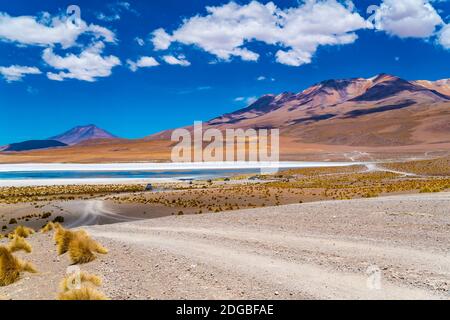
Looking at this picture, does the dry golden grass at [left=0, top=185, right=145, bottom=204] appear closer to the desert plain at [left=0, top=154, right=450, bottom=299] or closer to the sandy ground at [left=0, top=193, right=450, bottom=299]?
the desert plain at [left=0, top=154, right=450, bottom=299]

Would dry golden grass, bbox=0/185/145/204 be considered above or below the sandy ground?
below

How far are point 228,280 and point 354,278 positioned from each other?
95.1 inches

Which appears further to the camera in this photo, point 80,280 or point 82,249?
point 82,249

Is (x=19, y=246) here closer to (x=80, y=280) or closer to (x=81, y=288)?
(x=80, y=280)

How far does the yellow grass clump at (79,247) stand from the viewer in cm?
1084

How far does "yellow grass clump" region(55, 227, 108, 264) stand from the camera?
35.6 ft

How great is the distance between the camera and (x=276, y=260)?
33.0 ft

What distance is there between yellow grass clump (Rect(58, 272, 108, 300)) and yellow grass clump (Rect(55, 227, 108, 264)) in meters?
2.48

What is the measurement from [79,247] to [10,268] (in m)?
1.80

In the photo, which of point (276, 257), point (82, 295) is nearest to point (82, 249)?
point (82, 295)

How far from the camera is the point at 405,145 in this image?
6718 inches

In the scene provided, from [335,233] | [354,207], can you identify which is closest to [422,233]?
[335,233]

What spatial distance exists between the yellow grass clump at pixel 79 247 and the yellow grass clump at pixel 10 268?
1.10 meters

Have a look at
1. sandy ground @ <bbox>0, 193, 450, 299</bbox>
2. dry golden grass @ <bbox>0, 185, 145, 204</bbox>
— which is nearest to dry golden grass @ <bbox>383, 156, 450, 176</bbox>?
dry golden grass @ <bbox>0, 185, 145, 204</bbox>
